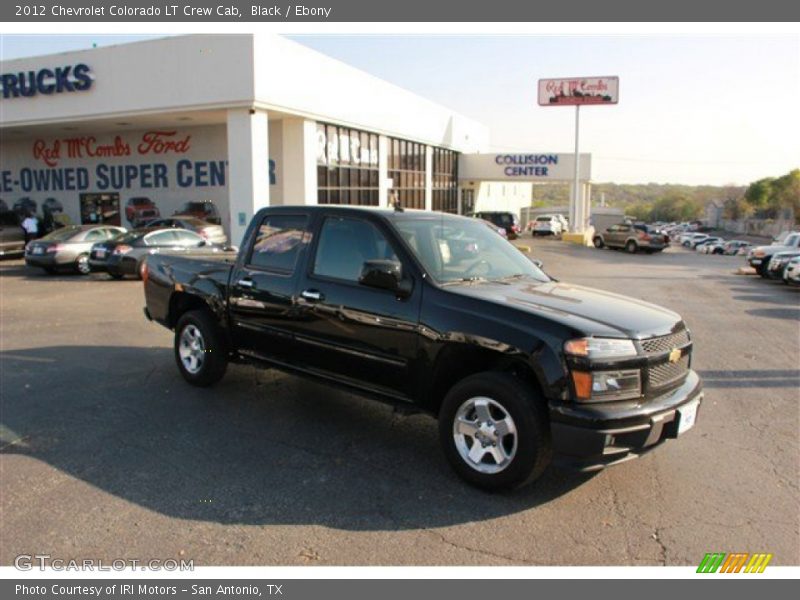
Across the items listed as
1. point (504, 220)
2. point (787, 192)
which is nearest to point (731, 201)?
point (787, 192)

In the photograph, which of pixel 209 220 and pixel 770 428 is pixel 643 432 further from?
pixel 209 220

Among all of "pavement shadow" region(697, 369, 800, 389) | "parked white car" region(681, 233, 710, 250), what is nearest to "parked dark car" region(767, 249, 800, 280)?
"pavement shadow" region(697, 369, 800, 389)

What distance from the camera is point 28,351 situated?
26.4ft

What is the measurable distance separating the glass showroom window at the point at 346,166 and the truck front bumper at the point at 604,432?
69.0 ft

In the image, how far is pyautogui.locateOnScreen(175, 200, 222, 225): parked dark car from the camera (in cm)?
2397

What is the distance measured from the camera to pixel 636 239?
1246 inches

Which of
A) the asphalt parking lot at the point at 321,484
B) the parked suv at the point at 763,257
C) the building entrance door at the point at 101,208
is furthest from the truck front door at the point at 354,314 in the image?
the building entrance door at the point at 101,208

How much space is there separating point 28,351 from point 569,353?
285 inches

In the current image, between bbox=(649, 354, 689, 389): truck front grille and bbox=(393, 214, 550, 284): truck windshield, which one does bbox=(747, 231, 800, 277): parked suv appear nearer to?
bbox=(393, 214, 550, 284): truck windshield

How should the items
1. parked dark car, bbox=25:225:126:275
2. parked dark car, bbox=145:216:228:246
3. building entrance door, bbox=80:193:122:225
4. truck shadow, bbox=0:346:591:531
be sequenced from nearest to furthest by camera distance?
truck shadow, bbox=0:346:591:531 < parked dark car, bbox=25:225:126:275 < parked dark car, bbox=145:216:228:246 < building entrance door, bbox=80:193:122:225

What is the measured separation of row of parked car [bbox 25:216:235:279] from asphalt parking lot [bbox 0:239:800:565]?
30.2 feet

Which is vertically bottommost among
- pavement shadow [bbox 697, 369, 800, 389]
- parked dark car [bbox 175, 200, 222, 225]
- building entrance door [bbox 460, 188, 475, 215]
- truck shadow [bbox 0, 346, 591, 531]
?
pavement shadow [bbox 697, 369, 800, 389]

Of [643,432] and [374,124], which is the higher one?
[374,124]

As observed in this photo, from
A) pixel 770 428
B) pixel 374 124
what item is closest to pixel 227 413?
pixel 770 428
